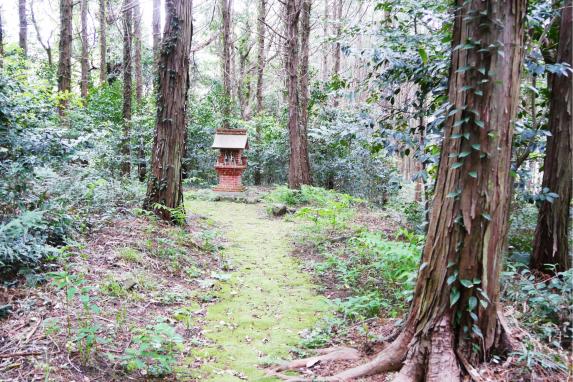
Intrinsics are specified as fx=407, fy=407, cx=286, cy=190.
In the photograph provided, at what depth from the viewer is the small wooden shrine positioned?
15.3 metres

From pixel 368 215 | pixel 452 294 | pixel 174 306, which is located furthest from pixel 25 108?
pixel 368 215

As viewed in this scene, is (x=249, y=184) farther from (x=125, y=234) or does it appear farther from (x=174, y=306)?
(x=174, y=306)

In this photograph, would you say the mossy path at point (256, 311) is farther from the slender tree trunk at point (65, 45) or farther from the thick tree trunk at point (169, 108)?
the slender tree trunk at point (65, 45)

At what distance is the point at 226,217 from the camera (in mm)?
10453

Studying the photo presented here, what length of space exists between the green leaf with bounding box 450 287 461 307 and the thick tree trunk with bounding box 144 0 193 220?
5.58 metres

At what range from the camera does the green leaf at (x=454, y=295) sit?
8.75 feet

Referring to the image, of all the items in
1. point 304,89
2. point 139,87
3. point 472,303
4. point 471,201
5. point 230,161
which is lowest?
point 472,303

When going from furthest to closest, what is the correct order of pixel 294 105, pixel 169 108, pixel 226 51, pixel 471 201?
pixel 226 51 → pixel 294 105 → pixel 169 108 → pixel 471 201

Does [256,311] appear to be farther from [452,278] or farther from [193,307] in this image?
[452,278]

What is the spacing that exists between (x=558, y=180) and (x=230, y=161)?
1180cm

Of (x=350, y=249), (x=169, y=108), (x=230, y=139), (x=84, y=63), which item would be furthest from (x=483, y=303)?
(x=84, y=63)

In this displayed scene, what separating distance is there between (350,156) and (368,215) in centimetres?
595

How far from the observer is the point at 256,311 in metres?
4.61

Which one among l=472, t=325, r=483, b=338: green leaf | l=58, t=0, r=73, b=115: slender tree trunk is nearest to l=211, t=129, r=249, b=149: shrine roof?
l=58, t=0, r=73, b=115: slender tree trunk
